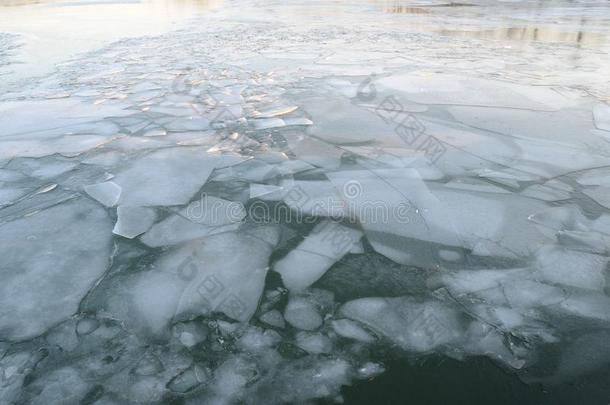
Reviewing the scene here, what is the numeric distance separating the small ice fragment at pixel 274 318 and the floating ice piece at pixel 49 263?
30.9 inches

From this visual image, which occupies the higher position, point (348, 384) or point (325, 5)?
point (325, 5)

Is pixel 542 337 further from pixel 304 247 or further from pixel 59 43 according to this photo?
pixel 59 43

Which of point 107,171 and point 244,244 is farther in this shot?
point 107,171

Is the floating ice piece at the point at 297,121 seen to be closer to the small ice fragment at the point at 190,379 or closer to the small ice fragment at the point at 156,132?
the small ice fragment at the point at 156,132

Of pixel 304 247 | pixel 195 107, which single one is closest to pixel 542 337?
pixel 304 247

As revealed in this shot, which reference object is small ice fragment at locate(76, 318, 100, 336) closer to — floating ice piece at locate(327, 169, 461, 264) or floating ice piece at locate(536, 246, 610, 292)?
floating ice piece at locate(327, 169, 461, 264)

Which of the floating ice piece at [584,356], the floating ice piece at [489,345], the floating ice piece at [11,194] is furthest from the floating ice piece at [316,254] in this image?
the floating ice piece at [11,194]

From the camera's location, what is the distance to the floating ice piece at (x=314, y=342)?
5.34ft

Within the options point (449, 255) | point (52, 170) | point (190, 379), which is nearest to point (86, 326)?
point (190, 379)

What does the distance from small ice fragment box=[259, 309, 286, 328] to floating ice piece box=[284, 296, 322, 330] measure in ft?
0.08

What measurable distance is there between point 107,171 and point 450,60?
15.9 feet

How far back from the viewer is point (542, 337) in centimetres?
167

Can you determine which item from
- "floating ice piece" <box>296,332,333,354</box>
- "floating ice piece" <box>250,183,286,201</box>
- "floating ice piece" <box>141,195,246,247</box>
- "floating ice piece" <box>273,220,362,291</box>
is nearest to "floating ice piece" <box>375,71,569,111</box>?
"floating ice piece" <box>250,183,286,201</box>

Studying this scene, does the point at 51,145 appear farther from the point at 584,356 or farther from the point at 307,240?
the point at 584,356
